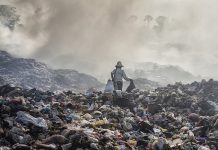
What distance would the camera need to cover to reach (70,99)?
1752 centimetres

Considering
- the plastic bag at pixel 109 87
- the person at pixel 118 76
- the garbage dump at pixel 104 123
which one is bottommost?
the garbage dump at pixel 104 123

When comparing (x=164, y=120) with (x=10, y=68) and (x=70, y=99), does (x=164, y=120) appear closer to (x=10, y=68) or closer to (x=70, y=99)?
(x=70, y=99)

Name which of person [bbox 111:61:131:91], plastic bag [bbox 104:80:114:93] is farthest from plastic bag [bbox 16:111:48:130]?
person [bbox 111:61:131:91]

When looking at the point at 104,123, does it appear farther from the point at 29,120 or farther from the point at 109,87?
the point at 109,87

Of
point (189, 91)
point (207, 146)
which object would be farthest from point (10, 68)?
point (207, 146)

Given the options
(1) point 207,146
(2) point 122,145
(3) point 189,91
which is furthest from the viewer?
(3) point 189,91

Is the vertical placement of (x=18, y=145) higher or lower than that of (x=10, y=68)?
lower

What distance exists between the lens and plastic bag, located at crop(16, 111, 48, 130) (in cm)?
1045

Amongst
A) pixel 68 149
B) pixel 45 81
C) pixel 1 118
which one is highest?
pixel 45 81

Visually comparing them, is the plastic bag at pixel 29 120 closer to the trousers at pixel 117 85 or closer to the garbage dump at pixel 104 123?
the garbage dump at pixel 104 123

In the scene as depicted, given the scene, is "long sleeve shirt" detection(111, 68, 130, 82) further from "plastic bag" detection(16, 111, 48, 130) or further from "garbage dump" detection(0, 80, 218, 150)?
"plastic bag" detection(16, 111, 48, 130)

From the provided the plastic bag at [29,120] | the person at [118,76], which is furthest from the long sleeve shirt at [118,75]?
the plastic bag at [29,120]

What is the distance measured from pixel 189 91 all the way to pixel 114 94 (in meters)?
7.31

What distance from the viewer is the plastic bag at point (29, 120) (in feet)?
34.3
